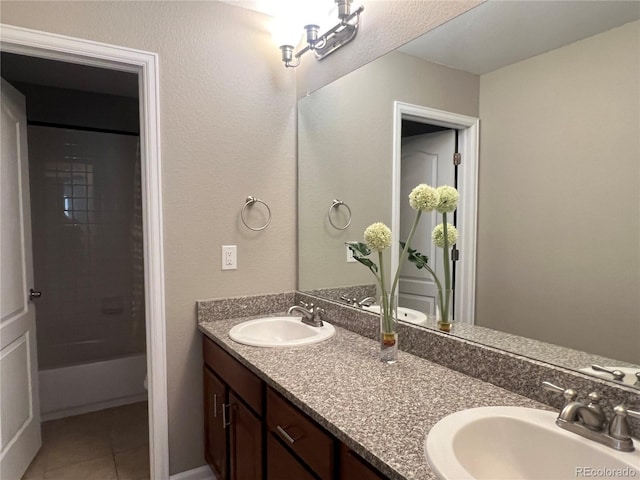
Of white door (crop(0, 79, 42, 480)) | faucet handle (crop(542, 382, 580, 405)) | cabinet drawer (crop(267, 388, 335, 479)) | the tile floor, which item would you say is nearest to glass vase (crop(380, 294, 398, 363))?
cabinet drawer (crop(267, 388, 335, 479))

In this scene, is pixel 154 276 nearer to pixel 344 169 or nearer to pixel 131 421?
pixel 344 169

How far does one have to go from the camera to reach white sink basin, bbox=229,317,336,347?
1701mm

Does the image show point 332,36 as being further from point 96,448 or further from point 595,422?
point 96,448

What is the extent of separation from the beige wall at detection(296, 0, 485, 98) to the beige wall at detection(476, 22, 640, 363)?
1.06 ft

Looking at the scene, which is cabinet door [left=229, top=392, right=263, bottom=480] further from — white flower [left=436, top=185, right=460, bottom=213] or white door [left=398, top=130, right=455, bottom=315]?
white flower [left=436, top=185, right=460, bottom=213]

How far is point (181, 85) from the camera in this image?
1.84 metres

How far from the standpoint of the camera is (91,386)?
2857 millimetres

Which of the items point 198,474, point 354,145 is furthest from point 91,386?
point 354,145

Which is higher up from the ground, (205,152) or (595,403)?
(205,152)

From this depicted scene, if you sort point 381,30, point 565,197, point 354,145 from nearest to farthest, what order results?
1. point 565,197
2. point 381,30
3. point 354,145

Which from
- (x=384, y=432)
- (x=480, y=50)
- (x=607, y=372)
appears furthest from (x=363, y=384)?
(x=480, y=50)

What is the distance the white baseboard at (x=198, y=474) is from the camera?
191 cm

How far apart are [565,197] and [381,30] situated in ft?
3.31

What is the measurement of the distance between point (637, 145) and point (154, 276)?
1779 millimetres
